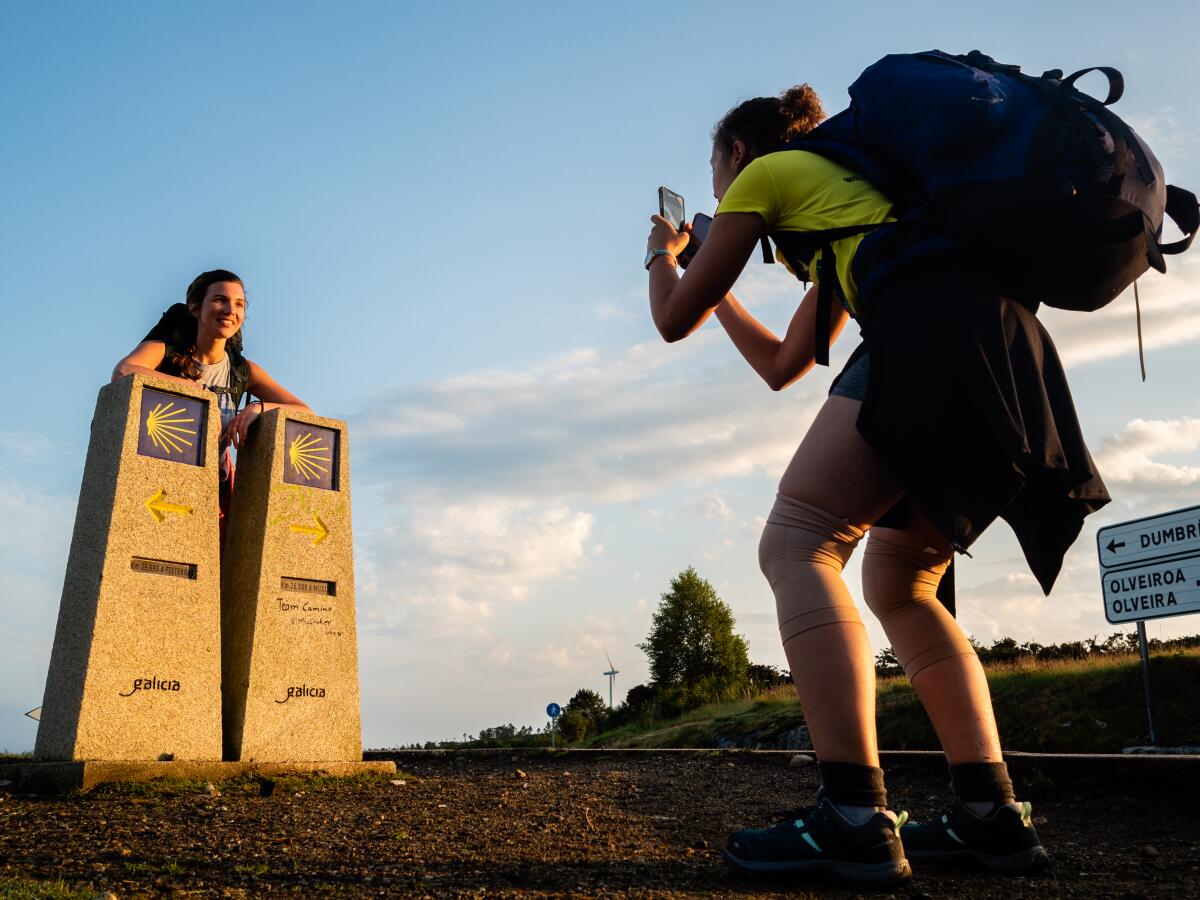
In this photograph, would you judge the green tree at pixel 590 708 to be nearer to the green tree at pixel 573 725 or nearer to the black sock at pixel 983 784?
the green tree at pixel 573 725

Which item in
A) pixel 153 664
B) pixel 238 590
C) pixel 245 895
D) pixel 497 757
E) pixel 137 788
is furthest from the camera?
A: pixel 497 757

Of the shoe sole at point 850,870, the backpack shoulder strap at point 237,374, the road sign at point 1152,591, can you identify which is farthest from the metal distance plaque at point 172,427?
the road sign at point 1152,591

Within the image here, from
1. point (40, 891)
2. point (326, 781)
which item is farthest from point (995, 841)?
point (326, 781)

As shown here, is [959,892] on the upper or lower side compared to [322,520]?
lower

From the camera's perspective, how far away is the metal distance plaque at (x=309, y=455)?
5652 mm

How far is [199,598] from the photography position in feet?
16.9

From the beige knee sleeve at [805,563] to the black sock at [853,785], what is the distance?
1.01 feet

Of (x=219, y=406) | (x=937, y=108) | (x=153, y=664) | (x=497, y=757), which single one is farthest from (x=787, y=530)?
(x=497, y=757)

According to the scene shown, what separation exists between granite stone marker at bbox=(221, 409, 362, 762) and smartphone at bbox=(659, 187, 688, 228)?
10.4 ft

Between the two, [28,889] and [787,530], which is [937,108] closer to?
[787,530]

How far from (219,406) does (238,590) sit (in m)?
1.07

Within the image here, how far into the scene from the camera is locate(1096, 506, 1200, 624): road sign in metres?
8.22

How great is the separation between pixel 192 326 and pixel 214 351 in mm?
186

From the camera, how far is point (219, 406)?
561 cm
